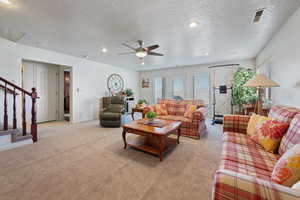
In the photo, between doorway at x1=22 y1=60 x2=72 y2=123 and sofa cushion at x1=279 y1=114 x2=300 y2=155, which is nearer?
sofa cushion at x1=279 y1=114 x2=300 y2=155

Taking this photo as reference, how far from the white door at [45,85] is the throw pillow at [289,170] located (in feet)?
20.5

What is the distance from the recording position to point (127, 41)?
11.1ft

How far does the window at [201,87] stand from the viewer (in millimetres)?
6129

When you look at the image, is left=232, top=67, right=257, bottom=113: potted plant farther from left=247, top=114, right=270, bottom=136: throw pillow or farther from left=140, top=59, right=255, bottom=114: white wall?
left=247, top=114, right=270, bottom=136: throw pillow

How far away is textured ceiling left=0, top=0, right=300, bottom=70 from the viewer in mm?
1994

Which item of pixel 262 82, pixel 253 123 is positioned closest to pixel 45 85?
pixel 253 123

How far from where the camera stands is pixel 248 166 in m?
1.23

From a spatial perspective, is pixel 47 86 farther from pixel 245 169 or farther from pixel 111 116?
pixel 245 169

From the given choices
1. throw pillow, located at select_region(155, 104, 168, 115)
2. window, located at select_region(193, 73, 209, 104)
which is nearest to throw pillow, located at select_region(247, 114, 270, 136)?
throw pillow, located at select_region(155, 104, 168, 115)

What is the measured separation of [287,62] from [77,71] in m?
5.86

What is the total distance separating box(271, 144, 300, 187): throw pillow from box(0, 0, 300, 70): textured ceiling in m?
2.09

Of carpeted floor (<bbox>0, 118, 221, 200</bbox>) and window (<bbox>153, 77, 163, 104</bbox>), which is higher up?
window (<bbox>153, 77, 163, 104</bbox>)

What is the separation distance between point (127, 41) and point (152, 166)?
2967 mm

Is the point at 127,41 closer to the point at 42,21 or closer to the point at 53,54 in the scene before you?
the point at 42,21
